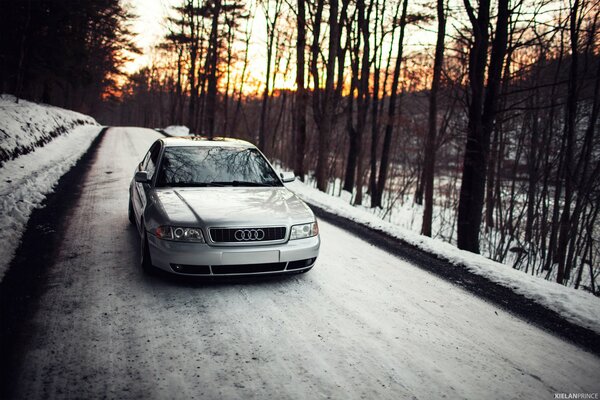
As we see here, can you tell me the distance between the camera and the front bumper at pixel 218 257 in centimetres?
357

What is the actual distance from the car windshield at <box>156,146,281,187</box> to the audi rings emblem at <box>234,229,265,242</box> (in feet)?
4.08

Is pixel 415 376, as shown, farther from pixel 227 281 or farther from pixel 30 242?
pixel 30 242

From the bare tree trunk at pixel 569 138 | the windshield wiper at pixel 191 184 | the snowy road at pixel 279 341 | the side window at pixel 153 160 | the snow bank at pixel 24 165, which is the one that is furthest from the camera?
the bare tree trunk at pixel 569 138

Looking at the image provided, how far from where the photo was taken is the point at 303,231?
406cm

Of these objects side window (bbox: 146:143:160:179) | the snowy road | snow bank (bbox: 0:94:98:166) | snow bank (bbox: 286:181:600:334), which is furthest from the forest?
side window (bbox: 146:143:160:179)

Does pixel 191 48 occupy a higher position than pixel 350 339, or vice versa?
pixel 191 48

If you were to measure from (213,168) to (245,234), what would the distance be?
1606 mm

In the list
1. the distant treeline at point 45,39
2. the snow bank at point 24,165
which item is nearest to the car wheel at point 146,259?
the snow bank at point 24,165

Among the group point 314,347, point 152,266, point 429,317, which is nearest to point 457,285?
point 429,317

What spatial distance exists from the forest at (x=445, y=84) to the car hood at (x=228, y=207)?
17.7ft

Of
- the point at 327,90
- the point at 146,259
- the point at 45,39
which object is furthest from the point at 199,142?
the point at 45,39

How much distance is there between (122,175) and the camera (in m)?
10.7

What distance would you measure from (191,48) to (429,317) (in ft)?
103

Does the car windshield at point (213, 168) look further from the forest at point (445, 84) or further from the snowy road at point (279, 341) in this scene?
the forest at point (445, 84)
